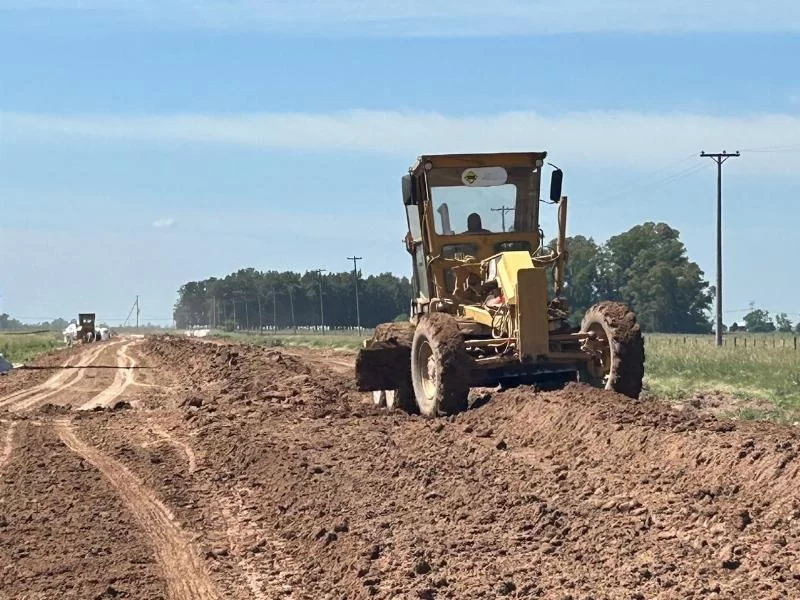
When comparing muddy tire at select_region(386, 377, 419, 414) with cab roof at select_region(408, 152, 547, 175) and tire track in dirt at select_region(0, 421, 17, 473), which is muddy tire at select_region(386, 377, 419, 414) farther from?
tire track in dirt at select_region(0, 421, 17, 473)

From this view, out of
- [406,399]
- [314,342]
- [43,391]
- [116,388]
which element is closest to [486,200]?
[406,399]

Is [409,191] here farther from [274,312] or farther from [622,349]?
[274,312]

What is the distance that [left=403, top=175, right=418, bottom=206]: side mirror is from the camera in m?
15.6

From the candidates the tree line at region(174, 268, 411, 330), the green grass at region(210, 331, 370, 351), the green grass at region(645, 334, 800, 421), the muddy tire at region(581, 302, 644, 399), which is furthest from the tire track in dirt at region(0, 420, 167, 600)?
the tree line at region(174, 268, 411, 330)

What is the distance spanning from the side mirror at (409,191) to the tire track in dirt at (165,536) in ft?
16.6

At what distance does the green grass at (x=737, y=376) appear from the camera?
18.7 meters

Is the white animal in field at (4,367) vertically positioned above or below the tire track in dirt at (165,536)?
above

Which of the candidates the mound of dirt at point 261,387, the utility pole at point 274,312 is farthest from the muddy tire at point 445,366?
the utility pole at point 274,312

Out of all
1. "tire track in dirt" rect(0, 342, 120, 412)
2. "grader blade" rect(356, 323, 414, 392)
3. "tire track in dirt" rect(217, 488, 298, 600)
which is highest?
"grader blade" rect(356, 323, 414, 392)

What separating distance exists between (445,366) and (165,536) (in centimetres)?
514

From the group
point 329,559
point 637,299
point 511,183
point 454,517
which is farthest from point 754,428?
point 637,299

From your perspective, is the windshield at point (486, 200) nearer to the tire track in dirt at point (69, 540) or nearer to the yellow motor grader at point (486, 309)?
the yellow motor grader at point (486, 309)

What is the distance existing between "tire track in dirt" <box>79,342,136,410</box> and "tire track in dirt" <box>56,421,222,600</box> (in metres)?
8.24

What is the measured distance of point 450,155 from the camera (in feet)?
50.6
